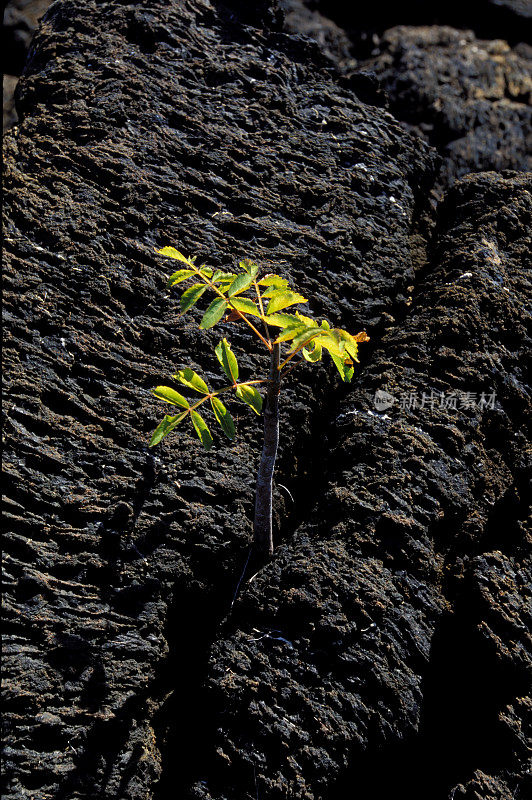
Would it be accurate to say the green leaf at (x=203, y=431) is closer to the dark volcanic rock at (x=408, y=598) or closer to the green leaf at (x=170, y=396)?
the green leaf at (x=170, y=396)

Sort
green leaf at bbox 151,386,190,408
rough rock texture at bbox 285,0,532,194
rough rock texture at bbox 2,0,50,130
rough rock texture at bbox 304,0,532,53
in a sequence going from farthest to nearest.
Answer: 1. rough rock texture at bbox 2,0,50,130
2. rough rock texture at bbox 304,0,532,53
3. rough rock texture at bbox 285,0,532,194
4. green leaf at bbox 151,386,190,408

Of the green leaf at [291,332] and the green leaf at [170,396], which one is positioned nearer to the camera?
the green leaf at [291,332]

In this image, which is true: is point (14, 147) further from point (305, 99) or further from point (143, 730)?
point (143, 730)

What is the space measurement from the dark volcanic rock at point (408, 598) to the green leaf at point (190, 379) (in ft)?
1.71

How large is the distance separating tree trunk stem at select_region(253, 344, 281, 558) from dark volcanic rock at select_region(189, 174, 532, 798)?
0.23 ft

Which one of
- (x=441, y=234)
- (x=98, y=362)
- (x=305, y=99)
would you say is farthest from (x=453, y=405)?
(x=305, y=99)

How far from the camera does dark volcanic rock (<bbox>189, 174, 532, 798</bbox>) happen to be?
4.23ft

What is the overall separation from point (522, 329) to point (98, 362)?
126cm

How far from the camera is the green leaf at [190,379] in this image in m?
1.19

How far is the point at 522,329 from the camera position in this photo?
1836mm

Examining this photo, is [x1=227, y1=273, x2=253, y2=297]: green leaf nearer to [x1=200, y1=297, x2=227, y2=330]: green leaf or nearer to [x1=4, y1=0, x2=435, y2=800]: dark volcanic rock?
[x1=200, y1=297, x2=227, y2=330]: green leaf

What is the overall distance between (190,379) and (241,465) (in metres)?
0.46

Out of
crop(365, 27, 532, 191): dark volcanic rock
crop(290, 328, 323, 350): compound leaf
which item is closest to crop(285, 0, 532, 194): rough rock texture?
crop(365, 27, 532, 191): dark volcanic rock

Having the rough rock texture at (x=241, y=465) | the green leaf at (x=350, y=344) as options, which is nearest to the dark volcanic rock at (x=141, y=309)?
the rough rock texture at (x=241, y=465)
